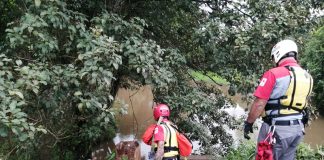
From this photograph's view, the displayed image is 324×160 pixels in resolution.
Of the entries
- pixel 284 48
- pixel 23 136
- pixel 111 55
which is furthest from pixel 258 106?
pixel 23 136

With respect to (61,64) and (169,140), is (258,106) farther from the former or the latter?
(61,64)

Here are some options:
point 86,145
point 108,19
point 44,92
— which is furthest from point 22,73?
point 86,145

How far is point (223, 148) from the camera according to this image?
26.0 feet

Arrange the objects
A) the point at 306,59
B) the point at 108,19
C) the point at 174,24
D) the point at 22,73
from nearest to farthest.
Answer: the point at 22,73 < the point at 108,19 < the point at 174,24 < the point at 306,59

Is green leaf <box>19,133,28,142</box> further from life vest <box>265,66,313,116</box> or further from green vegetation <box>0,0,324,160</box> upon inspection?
life vest <box>265,66,313,116</box>

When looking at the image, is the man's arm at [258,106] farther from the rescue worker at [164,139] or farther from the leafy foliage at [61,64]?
the leafy foliage at [61,64]

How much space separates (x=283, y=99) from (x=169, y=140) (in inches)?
54.1

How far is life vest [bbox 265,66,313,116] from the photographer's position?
3.90 meters

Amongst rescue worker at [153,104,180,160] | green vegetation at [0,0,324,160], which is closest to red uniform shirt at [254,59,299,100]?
green vegetation at [0,0,324,160]

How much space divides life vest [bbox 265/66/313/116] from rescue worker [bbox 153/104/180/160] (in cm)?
116

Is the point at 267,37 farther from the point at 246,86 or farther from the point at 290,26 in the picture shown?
the point at 246,86

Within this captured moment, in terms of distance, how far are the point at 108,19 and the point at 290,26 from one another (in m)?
2.31

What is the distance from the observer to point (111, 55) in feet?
13.2

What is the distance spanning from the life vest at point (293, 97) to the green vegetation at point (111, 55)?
1.03 m
